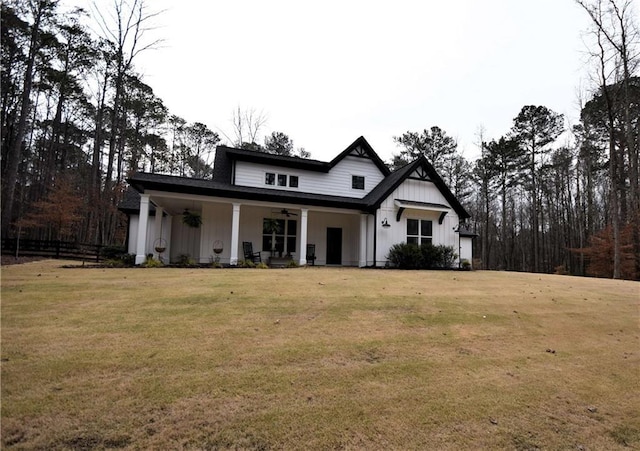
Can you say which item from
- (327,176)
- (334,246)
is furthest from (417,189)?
(334,246)

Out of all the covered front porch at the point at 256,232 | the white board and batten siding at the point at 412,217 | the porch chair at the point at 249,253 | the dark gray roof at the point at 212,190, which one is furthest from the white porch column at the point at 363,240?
the porch chair at the point at 249,253

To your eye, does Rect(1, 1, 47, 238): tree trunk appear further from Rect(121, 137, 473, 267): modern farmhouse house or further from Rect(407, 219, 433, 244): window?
Rect(407, 219, 433, 244): window

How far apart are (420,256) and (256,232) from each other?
25.5 ft

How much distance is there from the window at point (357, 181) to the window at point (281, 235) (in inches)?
151

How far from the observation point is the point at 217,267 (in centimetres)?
1227

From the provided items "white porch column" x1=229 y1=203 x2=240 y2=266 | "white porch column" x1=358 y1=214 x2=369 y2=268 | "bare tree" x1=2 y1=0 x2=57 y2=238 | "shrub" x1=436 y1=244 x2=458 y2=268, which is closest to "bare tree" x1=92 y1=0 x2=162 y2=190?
"bare tree" x1=2 y1=0 x2=57 y2=238

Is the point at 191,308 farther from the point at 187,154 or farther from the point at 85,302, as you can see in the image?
the point at 187,154

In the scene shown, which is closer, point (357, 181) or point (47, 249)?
point (47, 249)

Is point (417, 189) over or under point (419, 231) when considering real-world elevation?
over

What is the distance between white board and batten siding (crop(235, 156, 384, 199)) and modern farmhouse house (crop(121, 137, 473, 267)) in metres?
0.05

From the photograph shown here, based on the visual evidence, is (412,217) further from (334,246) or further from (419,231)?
(334,246)

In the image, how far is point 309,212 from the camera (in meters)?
16.5

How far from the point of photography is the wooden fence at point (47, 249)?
52.7 ft

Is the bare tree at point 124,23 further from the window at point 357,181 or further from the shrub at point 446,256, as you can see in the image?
the shrub at point 446,256
